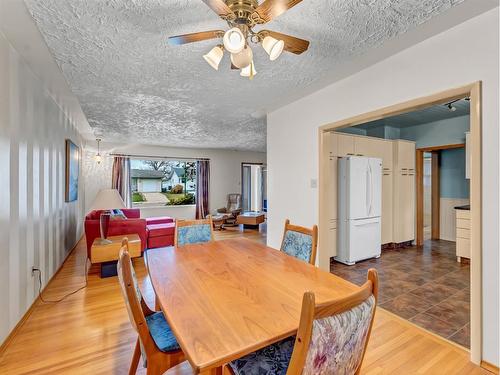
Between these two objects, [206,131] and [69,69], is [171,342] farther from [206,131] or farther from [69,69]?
[206,131]

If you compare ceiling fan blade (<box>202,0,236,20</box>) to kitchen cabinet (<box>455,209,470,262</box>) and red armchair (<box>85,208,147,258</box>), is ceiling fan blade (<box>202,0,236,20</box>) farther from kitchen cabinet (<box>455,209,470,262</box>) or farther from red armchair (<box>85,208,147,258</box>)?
kitchen cabinet (<box>455,209,470,262</box>)

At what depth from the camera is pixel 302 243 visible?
205 cm

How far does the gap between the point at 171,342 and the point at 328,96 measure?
276cm

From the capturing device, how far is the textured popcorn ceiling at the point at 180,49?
156 cm

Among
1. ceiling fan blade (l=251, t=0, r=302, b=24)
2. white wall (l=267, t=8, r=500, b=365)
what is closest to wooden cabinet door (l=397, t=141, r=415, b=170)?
white wall (l=267, t=8, r=500, b=365)

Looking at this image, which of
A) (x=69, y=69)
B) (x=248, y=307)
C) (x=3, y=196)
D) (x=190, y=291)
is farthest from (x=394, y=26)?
(x=3, y=196)

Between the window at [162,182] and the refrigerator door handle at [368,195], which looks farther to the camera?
the window at [162,182]

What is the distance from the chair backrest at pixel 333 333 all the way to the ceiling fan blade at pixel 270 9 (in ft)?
4.13

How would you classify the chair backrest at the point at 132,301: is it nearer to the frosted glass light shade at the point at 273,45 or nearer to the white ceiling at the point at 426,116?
the frosted glass light shade at the point at 273,45

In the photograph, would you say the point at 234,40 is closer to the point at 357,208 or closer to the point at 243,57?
the point at 243,57

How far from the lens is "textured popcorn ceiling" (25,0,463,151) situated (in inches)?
61.5

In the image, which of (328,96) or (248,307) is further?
(328,96)

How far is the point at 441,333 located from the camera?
2035 millimetres

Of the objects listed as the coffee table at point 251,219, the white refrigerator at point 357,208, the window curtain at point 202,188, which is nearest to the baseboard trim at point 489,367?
the white refrigerator at point 357,208
